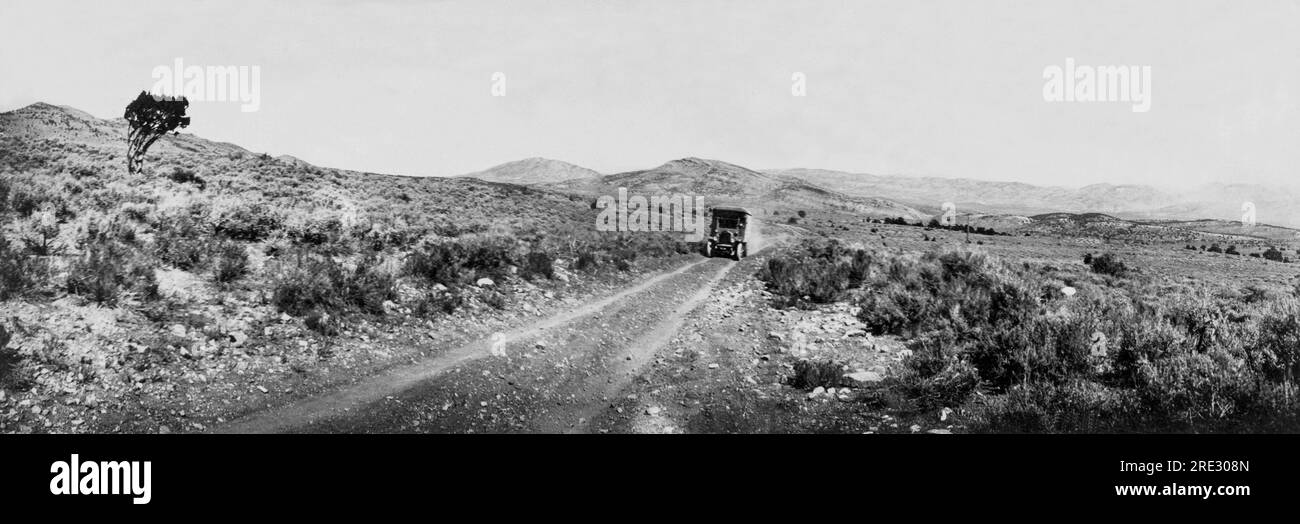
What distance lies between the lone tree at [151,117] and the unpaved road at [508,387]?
36.6 meters

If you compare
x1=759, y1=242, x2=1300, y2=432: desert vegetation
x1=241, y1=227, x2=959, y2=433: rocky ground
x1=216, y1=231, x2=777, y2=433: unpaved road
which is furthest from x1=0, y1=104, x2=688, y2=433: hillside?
x1=759, y1=242, x2=1300, y2=432: desert vegetation

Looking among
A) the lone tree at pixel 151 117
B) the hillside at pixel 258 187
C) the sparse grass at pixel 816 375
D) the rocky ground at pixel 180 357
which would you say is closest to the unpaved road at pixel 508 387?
the rocky ground at pixel 180 357

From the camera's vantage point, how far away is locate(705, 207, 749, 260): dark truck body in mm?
25031

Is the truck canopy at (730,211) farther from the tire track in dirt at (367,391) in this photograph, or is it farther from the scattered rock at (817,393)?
the scattered rock at (817,393)

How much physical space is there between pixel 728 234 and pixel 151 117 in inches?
1461

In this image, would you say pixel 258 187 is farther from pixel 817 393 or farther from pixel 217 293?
pixel 817 393

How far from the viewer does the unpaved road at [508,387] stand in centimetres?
657

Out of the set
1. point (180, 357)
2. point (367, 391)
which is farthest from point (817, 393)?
point (180, 357)

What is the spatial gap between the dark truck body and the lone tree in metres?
34.5

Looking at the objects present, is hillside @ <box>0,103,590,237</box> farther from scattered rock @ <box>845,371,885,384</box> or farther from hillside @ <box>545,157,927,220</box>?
hillside @ <box>545,157,927,220</box>

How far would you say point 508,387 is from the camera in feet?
26.3
